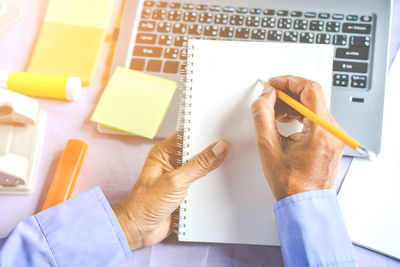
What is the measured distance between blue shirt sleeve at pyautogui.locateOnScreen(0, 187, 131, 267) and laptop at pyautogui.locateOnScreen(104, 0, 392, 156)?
141 mm

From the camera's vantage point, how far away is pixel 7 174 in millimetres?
473

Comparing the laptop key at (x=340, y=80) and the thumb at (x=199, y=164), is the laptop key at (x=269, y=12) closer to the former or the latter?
the laptop key at (x=340, y=80)

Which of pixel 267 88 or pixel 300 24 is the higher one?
pixel 300 24

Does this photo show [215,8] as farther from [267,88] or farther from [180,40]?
[267,88]

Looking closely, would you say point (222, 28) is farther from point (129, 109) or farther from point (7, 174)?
point (7, 174)

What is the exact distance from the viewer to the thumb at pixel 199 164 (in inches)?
17.5

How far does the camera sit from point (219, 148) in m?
0.45

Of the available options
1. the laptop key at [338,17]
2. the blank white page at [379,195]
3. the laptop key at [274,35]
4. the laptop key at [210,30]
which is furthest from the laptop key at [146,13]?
the blank white page at [379,195]

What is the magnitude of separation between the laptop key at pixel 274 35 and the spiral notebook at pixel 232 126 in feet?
0.24

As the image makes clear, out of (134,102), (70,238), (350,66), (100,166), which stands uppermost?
(350,66)

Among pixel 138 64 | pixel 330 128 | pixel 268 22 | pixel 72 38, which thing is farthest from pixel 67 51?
pixel 330 128

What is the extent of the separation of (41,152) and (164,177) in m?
0.23

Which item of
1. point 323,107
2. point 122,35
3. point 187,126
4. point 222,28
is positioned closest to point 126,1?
point 122,35

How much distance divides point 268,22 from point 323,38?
9 cm
